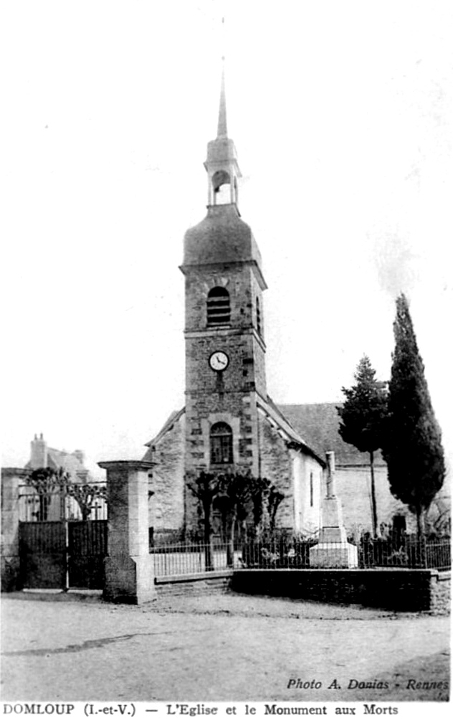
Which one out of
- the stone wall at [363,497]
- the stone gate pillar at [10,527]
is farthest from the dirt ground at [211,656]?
the stone wall at [363,497]

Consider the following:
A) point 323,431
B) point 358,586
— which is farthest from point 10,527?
point 323,431

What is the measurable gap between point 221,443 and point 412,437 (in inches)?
290

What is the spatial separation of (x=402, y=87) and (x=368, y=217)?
11.1 feet

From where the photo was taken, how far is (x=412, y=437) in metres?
20.4

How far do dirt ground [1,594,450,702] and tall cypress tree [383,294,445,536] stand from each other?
8432mm

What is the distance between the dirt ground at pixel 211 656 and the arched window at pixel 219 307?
15.0 metres

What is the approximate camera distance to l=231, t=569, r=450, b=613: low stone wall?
12.9 metres

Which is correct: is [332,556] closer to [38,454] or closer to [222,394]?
[222,394]

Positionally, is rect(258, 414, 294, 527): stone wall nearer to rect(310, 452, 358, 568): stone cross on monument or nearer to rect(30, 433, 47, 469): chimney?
rect(310, 452, 358, 568): stone cross on monument

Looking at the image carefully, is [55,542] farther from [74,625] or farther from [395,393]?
[395,393]

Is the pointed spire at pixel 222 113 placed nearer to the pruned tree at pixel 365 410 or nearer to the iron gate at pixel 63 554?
the pruned tree at pixel 365 410

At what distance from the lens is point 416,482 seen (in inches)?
813

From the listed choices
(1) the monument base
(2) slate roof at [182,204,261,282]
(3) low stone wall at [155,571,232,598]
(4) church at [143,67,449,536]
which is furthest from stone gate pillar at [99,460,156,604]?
(2) slate roof at [182,204,261,282]

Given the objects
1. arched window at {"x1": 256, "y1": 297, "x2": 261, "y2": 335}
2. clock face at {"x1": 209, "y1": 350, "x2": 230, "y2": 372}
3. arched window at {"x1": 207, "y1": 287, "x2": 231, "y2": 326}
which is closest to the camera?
clock face at {"x1": 209, "y1": 350, "x2": 230, "y2": 372}
